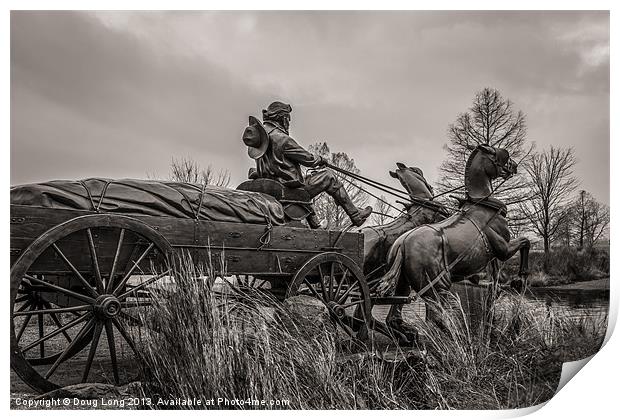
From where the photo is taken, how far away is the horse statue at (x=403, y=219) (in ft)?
23.2

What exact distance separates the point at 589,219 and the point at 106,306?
4.84m

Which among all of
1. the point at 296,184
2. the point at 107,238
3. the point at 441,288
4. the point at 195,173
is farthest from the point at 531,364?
the point at 195,173

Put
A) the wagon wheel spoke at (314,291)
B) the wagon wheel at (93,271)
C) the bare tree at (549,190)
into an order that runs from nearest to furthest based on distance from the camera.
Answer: the wagon wheel at (93,271) < the wagon wheel spoke at (314,291) < the bare tree at (549,190)

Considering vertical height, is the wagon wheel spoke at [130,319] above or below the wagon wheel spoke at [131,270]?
below

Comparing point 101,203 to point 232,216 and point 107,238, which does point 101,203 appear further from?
point 232,216

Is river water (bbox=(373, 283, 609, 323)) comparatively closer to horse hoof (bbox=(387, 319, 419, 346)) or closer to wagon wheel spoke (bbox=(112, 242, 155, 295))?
horse hoof (bbox=(387, 319, 419, 346))

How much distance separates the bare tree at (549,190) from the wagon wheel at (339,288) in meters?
2.38

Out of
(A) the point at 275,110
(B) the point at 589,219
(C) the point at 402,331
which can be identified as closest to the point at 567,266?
(B) the point at 589,219

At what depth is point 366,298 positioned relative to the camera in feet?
19.2

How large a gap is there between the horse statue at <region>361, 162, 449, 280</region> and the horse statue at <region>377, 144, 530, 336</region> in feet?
1.71

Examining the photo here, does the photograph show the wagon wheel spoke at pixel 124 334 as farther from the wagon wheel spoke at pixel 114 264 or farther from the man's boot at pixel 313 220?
the man's boot at pixel 313 220

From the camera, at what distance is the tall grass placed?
14.1ft
